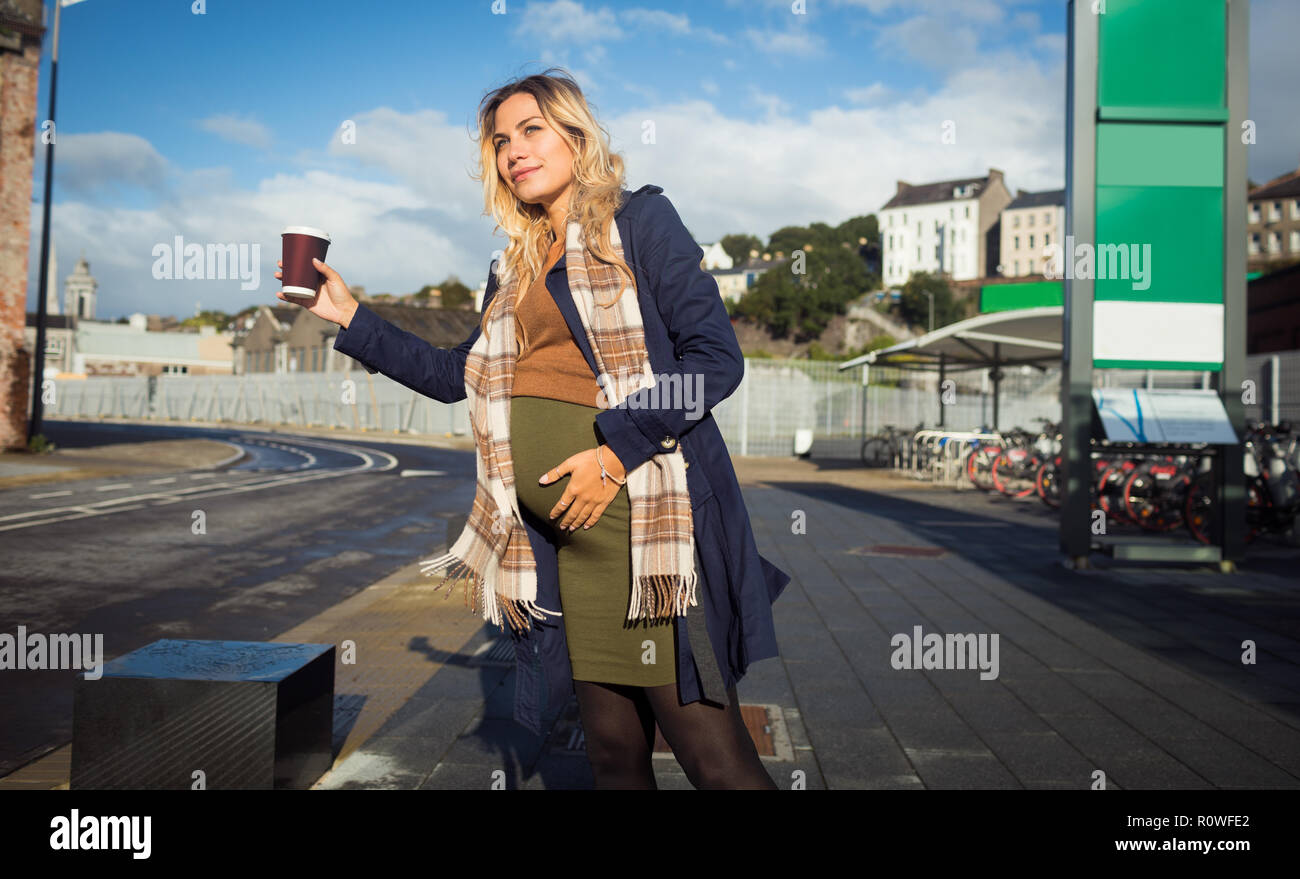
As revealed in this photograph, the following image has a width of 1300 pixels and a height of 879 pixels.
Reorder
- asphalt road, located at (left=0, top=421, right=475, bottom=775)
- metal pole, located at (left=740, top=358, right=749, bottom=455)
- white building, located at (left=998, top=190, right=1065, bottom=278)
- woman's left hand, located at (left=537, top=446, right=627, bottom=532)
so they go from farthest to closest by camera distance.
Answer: white building, located at (left=998, top=190, right=1065, bottom=278) → metal pole, located at (left=740, top=358, right=749, bottom=455) → asphalt road, located at (left=0, top=421, right=475, bottom=775) → woman's left hand, located at (left=537, top=446, right=627, bottom=532)

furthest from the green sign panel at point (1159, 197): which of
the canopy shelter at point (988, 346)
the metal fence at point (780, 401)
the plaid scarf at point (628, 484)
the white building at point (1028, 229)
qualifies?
the white building at point (1028, 229)

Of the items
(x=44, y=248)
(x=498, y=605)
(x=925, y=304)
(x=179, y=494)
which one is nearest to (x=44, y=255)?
(x=44, y=248)

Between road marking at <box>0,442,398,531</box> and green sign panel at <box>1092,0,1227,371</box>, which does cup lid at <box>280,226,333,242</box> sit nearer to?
green sign panel at <box>1092,0,1227,371</box>

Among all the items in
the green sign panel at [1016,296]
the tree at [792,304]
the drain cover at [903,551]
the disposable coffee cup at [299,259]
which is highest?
the tree at [792,304]

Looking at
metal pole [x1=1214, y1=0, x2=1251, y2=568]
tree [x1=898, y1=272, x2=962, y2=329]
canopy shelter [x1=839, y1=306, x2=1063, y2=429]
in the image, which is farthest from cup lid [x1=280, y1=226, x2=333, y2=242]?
tree [x1=898, y1=272, x2=962, y2=329]

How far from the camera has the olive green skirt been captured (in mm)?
1966

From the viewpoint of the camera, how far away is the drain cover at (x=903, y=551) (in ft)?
30.0

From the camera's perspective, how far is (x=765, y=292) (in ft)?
297

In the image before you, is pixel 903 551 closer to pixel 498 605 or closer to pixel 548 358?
pixel 498 605

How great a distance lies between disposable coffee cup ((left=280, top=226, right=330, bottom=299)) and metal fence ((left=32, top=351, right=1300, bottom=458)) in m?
12.9

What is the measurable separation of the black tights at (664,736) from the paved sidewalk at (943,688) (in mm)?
1162

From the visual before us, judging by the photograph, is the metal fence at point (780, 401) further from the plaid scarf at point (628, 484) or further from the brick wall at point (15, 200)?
the plaid scarf at point (628, 484)
